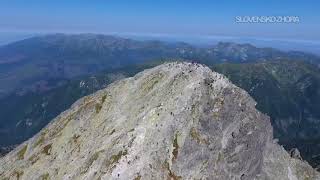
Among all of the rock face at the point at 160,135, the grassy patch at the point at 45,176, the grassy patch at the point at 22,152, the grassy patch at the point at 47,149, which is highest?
the rock face at the point at 160,135

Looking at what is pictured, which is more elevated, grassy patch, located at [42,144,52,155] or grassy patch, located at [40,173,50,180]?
grassy patch, located at [42,144,52,155]

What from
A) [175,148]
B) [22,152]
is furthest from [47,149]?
[175,148]

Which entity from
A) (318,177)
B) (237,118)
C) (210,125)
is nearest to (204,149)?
(210,125)

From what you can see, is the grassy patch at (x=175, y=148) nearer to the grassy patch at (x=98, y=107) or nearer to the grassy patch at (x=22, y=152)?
the grassy patch at (x=98, y=107)

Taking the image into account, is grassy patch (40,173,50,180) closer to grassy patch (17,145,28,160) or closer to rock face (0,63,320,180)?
rock face (0,63,320,180)

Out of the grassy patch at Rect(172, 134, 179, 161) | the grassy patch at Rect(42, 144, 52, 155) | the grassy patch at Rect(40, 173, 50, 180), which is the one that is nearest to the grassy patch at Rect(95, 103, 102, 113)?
the grassy patch at Rect(42, 144, 52, 155)

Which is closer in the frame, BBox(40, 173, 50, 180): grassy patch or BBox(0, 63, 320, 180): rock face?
A: BBox(0, 63, 320, 180): rock face

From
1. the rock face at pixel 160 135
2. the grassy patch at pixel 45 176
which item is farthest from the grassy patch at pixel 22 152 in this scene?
the grassy patch at pixel 45 176

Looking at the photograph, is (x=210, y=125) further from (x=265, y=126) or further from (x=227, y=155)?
(x=265, y=126)
